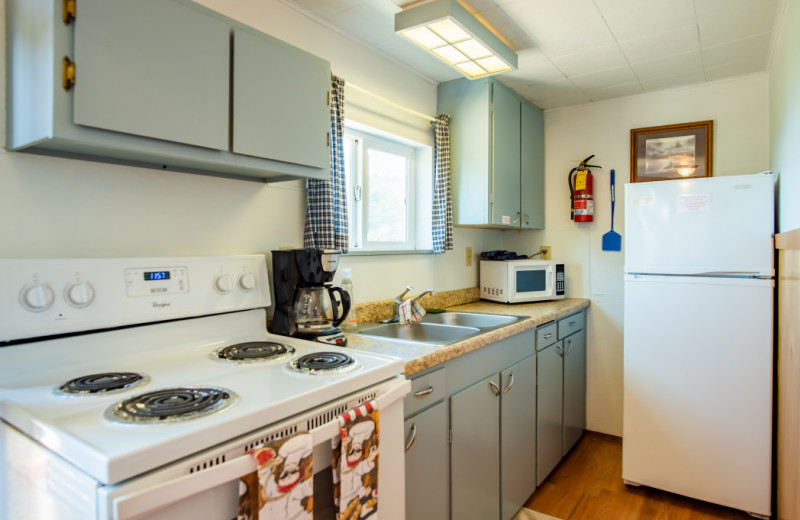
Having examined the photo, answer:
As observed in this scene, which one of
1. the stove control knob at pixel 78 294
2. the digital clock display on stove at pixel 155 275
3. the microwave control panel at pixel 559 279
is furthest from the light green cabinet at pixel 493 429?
the stove control knob at pixel 78 294

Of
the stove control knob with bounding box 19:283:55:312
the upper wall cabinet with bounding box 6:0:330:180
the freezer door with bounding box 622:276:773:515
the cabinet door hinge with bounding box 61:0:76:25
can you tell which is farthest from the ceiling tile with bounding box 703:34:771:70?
the stove control knob with bounding box 19:283:55:312

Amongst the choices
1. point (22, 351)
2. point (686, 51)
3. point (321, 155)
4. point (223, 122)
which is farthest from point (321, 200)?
point (686, 51)

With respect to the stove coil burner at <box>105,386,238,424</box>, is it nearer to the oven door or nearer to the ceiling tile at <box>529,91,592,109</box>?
the oven door

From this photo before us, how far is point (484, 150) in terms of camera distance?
104 inches

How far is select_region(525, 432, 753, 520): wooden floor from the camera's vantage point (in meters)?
2.29

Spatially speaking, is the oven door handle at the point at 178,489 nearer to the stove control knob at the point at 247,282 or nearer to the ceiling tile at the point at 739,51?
the stove control knob at the point at 247,282

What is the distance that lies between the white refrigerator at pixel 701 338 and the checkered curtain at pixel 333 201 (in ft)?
5.17

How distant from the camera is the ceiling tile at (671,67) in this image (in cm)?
246

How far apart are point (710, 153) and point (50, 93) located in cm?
319

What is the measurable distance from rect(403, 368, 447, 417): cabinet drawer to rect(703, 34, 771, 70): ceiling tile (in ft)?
7.12

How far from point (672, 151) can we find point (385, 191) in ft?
6.12

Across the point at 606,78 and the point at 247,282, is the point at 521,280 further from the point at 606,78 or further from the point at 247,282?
the point at 247,282

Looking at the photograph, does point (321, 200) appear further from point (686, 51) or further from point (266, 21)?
point (686, 51)

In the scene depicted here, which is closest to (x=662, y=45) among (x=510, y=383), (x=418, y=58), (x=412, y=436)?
(x=418, y=58)
